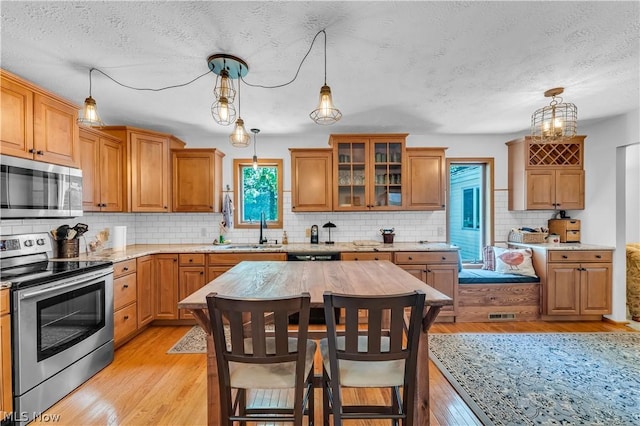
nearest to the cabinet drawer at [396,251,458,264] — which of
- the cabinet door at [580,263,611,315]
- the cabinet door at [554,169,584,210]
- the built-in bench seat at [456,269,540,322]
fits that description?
the built-in bench seat at [456,269,540,322]

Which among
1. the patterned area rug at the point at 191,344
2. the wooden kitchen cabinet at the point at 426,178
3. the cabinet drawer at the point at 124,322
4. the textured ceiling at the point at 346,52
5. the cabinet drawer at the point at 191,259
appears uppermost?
the textured ceiling at the point at 346,52

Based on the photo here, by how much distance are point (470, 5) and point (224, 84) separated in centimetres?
158

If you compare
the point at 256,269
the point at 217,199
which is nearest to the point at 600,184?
the point at 256,269

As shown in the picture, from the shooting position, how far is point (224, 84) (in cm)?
203

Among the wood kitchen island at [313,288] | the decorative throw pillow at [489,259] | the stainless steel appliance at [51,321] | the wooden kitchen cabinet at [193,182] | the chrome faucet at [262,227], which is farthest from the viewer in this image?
the chrome faucet at [262,227]

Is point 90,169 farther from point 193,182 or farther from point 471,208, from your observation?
point 471,208

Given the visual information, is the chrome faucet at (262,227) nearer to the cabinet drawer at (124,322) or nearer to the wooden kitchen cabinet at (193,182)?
the wooden kitchen cabinet at (193,182)

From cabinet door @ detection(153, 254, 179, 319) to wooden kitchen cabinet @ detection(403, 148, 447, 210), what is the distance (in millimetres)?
3093

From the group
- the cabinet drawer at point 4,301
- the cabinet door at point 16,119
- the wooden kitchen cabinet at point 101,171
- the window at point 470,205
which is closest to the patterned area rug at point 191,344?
→ the cabinet drawer at point 4,301

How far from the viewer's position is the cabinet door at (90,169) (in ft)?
10.1

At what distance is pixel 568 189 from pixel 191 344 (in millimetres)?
5121

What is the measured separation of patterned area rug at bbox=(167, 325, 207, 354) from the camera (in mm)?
2967

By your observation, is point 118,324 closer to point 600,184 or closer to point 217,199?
point 217,199

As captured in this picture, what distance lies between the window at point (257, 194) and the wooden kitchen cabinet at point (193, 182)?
0.52 m
